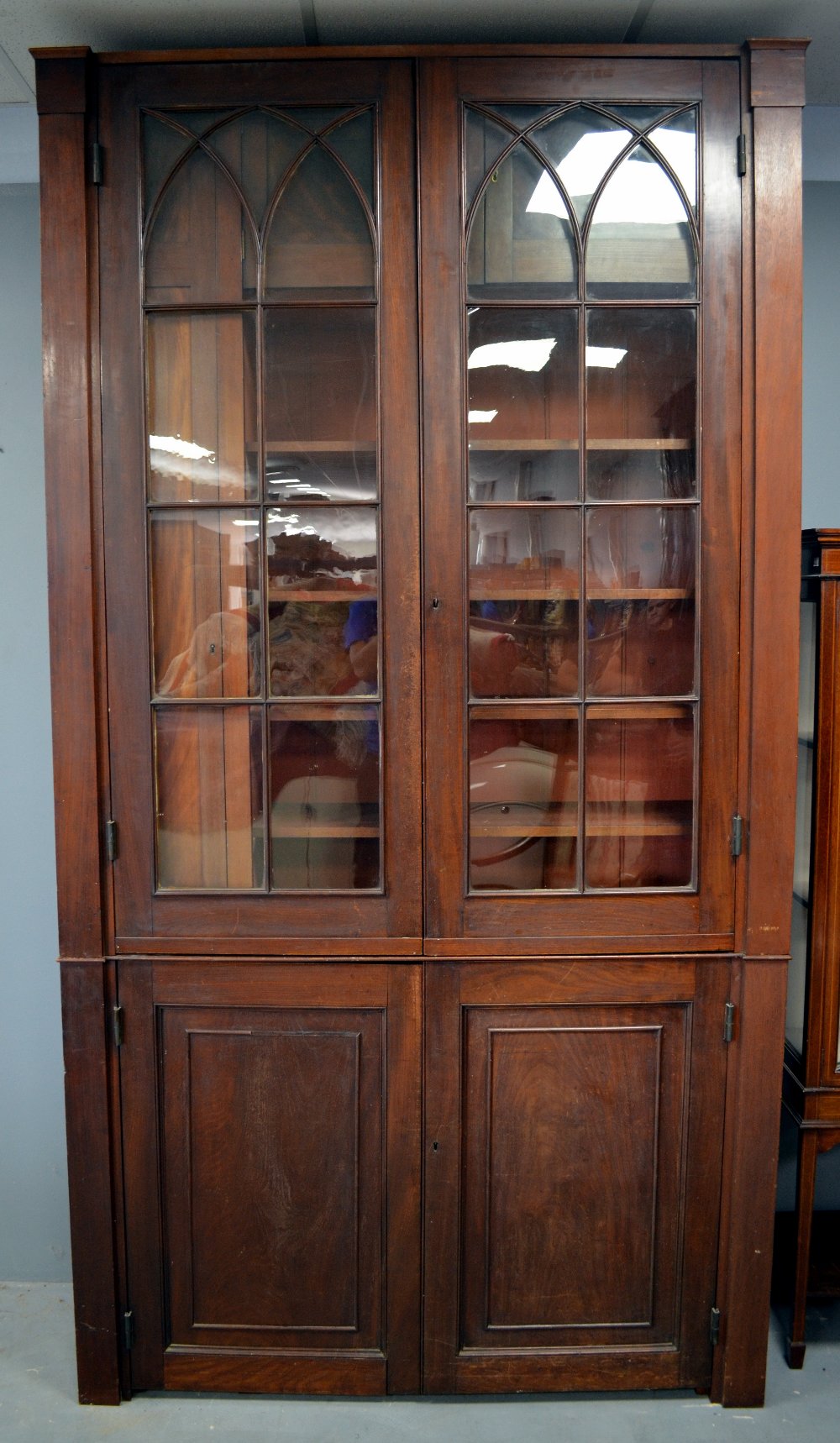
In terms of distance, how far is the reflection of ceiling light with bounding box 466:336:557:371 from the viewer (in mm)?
1800

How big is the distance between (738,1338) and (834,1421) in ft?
0.86

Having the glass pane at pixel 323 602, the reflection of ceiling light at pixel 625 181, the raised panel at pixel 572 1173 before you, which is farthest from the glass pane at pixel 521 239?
the raised panel at pixel 572 1173

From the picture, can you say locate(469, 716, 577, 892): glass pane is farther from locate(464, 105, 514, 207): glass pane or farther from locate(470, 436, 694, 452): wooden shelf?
locate(464, 105, 514, 207): glass pane

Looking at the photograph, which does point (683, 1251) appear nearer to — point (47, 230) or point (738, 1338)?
point (738, 1338)

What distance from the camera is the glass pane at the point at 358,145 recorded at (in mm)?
1762

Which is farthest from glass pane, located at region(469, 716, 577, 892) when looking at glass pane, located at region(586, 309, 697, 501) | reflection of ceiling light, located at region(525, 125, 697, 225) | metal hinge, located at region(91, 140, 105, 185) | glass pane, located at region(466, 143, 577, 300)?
metal hinge, located at region(91, 140, 105, 185)

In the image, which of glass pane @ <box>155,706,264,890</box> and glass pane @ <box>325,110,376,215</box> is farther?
glass pane @ <box>155,706,264,890</box>

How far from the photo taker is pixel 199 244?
5.86ft

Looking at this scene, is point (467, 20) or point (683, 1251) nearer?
point (467, 20)

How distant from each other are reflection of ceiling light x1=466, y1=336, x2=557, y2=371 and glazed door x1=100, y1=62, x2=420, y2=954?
5.1 inches

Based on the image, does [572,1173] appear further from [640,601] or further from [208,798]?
[640,601]

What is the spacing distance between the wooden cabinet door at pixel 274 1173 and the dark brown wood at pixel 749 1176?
2.16 ft

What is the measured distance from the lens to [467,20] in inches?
70.4

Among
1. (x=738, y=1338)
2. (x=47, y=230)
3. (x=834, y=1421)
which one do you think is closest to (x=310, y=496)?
(x=47, y=230)
